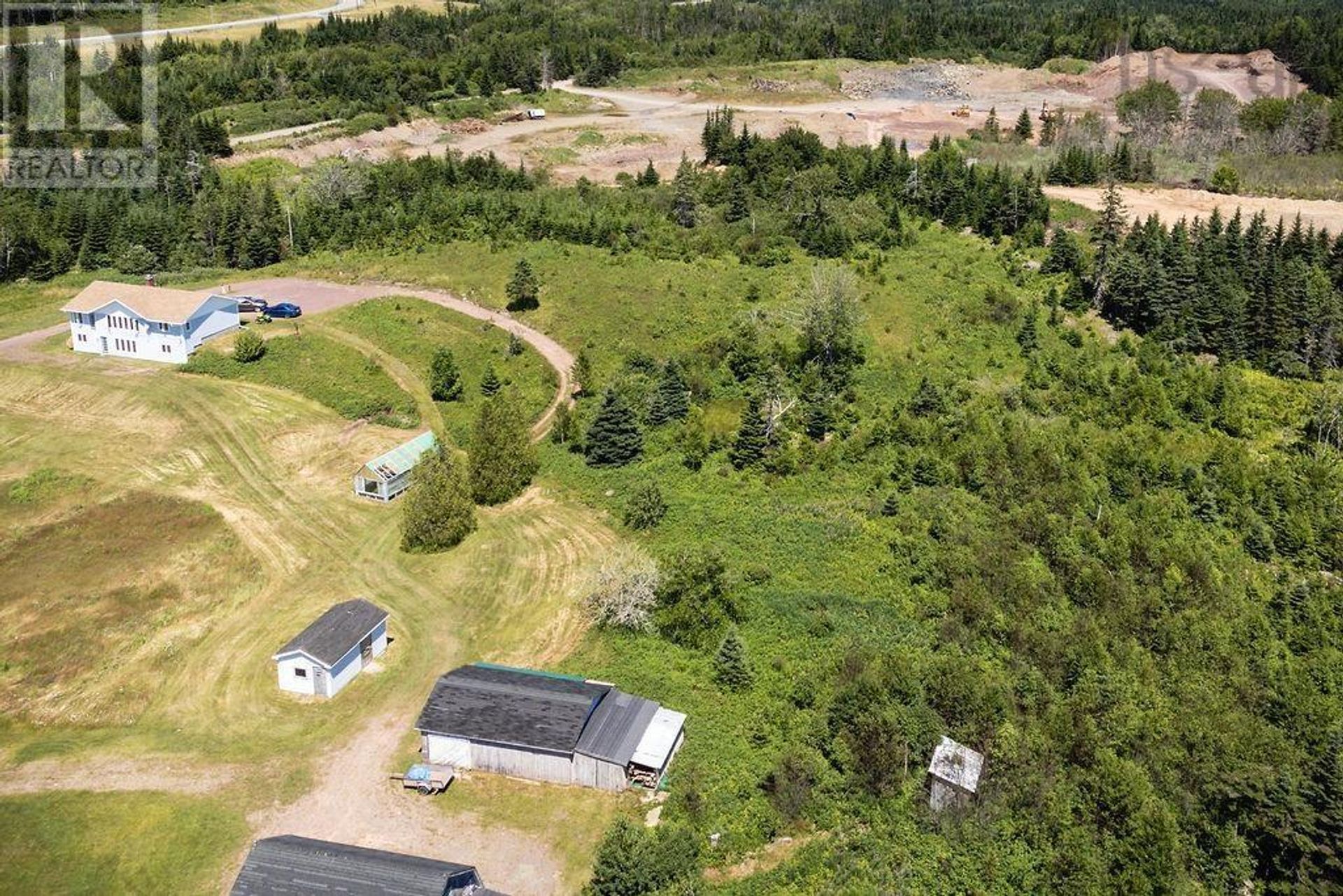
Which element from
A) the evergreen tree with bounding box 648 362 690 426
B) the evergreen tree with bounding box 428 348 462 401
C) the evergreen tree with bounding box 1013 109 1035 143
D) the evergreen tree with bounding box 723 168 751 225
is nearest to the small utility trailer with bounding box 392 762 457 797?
the evergreen tree with bounding box 648 362 690 426

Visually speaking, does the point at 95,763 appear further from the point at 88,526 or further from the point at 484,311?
the point at 484,311

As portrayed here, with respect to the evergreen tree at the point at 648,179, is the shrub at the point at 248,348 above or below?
below

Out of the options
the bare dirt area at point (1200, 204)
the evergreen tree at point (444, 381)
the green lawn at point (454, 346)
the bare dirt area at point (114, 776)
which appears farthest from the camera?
the bare dirt area at point (1200, 204)

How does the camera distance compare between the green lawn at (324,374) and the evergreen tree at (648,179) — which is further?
the evergreen tree at (648,179)

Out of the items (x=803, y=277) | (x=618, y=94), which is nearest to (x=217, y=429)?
(x=803, y=277)

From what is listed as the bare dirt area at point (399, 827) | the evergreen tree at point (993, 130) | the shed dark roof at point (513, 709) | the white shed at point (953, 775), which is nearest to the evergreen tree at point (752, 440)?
the shed dark roof at point (513, 709)

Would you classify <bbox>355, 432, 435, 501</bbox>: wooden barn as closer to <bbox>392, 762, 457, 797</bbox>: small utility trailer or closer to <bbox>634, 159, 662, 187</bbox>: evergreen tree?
<bbox>392, 762, 457, 797</bbox>: small utility trailer

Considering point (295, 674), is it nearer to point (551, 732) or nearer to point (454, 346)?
point (551, 732)

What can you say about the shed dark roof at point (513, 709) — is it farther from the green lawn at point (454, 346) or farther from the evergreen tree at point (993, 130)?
the evergreen tree at point (993, 130)
